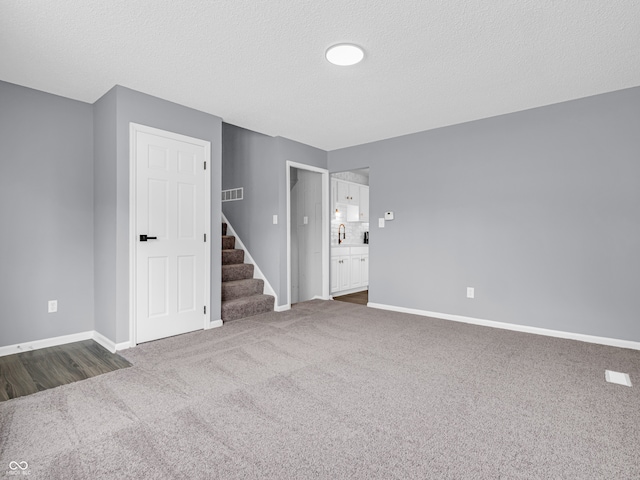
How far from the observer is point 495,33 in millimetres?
2229

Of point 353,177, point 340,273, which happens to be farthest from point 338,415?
point 353,177

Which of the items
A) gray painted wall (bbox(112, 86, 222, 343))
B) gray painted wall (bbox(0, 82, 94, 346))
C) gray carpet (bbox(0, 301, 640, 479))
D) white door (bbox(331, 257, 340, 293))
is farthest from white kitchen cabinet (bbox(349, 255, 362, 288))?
gray painted wall (bbox(0, 82, 94, 346))

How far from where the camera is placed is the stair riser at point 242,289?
4.41m

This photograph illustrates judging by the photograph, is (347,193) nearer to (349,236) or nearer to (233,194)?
(349,236)

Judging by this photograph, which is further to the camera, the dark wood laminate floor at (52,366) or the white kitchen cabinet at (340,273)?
the white kitchen cabinet at (340,273)

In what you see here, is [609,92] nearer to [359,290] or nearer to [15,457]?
[359,290]

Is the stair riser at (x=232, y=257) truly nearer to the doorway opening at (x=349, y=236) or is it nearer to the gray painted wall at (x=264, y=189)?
the gray painted wall at (x=264, y=189)

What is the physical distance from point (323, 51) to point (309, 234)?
138 inches

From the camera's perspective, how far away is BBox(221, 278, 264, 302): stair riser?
441 centimetres

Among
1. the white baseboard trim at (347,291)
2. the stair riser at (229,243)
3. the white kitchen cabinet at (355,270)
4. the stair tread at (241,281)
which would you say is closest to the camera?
the stair tread at (241,281)

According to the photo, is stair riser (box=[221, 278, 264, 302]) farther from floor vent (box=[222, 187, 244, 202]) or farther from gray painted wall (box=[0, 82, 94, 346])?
gray painted wall (box=[0, 82, 94, 346])

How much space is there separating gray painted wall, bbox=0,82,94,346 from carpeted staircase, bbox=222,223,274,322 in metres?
1.49

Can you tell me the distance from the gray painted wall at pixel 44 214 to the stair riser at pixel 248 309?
54.8 inches

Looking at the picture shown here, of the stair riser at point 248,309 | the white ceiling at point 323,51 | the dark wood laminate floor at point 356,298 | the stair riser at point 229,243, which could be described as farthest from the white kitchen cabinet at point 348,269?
the white ceiling at point 323,51
